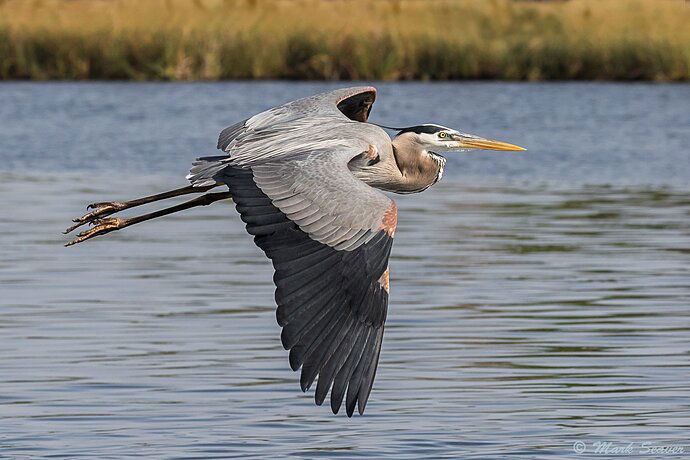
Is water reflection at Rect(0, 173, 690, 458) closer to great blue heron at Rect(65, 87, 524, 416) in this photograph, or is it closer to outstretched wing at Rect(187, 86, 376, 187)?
great blue heron at Rect(65, 87, 524, 416)

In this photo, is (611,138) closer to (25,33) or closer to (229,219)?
(229,219)

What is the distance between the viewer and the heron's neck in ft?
27.5

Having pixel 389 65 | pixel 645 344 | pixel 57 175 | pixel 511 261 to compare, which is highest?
Answer: pixel 645 344

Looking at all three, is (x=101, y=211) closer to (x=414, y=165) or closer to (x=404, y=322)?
(x=414, y=165)

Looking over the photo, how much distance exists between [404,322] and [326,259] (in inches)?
159

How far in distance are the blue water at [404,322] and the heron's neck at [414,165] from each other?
1.13 m

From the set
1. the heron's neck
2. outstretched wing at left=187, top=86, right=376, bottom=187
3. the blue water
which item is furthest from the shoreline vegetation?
the heron's neck

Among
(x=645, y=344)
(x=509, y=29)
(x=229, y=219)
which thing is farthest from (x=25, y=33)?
(x=645, y=344)

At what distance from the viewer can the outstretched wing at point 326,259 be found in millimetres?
6402

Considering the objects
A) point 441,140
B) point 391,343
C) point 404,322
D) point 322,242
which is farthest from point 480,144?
point 404,322

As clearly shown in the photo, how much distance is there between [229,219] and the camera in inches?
643

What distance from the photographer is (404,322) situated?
1066 cm

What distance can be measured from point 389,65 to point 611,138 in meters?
8.71

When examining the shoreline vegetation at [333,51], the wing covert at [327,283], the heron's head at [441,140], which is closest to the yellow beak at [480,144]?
the heron's head at [441,140]
